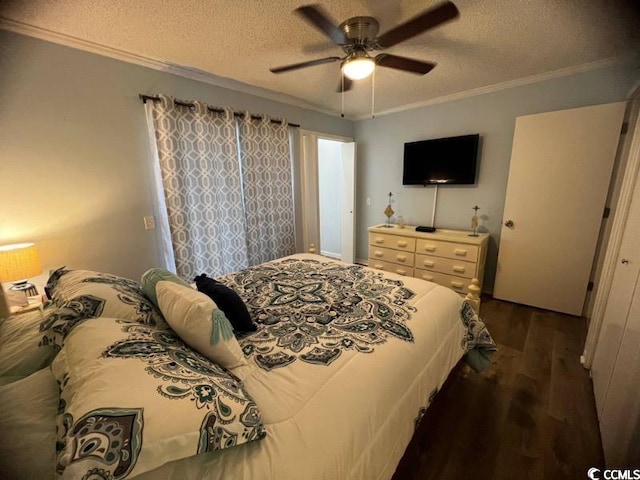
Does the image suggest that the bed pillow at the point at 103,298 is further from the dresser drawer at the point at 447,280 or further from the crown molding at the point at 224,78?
the dresser drawer at the point at 447,280

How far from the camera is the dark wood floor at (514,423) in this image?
1.28 meters

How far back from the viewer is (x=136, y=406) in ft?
1.91

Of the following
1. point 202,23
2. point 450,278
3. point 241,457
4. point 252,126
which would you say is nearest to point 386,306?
point 241,457

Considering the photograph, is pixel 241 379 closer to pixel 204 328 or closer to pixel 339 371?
pixel 204 328

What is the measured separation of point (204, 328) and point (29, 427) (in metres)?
0.46

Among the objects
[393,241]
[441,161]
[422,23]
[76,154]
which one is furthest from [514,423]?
[76,154]

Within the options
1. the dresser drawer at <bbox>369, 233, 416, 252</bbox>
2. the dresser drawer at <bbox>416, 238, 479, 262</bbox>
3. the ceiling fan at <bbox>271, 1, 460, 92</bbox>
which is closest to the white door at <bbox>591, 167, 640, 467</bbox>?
the dresser drawer at <bbox>416, 238, 479, 262</bbox>

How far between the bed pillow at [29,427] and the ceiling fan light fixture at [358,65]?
2.07 metres

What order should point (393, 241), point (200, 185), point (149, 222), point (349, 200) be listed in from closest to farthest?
point (149, 222) → point (200, 185) → point (393, 241) → point (349, 200)

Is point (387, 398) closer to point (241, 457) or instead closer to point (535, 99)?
point (241, 457)

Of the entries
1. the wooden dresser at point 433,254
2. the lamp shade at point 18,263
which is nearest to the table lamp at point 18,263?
the lamp shade at point 18,263

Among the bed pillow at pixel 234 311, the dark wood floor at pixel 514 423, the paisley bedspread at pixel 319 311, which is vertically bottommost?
the dark wood floor at pixel 514 423

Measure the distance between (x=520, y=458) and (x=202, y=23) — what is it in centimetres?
317

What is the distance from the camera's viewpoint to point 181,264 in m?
2.47
